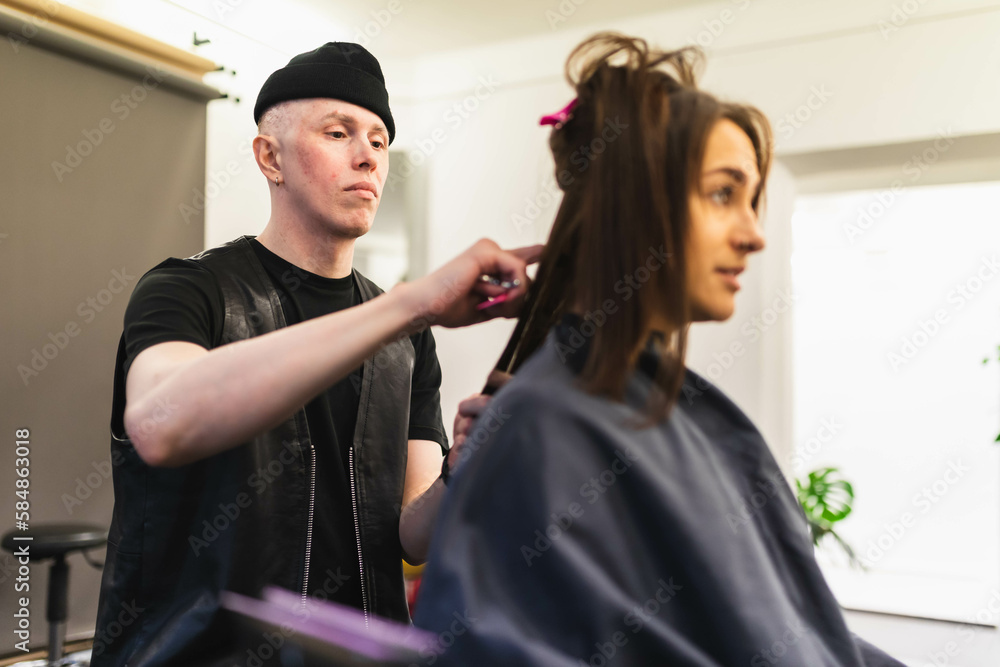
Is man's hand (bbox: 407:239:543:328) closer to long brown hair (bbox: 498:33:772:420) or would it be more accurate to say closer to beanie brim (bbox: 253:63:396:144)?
long brown hair (bbox: 498:33:772:420)

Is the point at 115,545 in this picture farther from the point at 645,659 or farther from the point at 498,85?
the point at 498,85

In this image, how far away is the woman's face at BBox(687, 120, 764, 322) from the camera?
1077 millimetres

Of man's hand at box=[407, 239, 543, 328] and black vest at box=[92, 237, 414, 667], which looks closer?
man's hand at box=[407, 239, 543, 328]

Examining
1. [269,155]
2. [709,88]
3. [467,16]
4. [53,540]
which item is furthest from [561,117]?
[467,16]

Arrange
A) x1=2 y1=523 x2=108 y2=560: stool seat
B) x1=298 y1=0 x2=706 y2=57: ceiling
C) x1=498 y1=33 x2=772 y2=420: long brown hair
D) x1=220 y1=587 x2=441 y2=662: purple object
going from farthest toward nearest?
x1=298 y1=0 x2=706 y2=57: ceiling
x1=2 y1=523 x2=108 y2=560: stool seat
x1=498 y1=33 x2=772 y2=420: long brown hair
x1=220 y1=587 x2=441 y2=662: purple object

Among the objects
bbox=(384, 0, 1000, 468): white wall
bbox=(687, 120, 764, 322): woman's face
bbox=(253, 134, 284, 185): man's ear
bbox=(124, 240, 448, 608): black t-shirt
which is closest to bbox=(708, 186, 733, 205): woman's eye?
bbox=(687, 120, 764, 322): woman's face

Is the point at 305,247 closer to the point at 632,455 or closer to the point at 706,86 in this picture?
the point at 632,455

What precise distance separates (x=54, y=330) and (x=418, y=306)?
7.49 feet

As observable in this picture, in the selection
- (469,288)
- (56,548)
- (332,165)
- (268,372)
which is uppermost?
(332,165)

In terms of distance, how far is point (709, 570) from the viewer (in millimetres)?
943

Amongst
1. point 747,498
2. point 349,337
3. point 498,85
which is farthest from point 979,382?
point 349,337

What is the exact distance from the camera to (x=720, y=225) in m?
1.09

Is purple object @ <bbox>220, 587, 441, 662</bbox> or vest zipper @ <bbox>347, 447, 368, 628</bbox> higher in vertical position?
purple object @ <bbox>220, 587, 441, 662</bbox>

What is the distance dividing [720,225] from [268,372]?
24.8 inches
